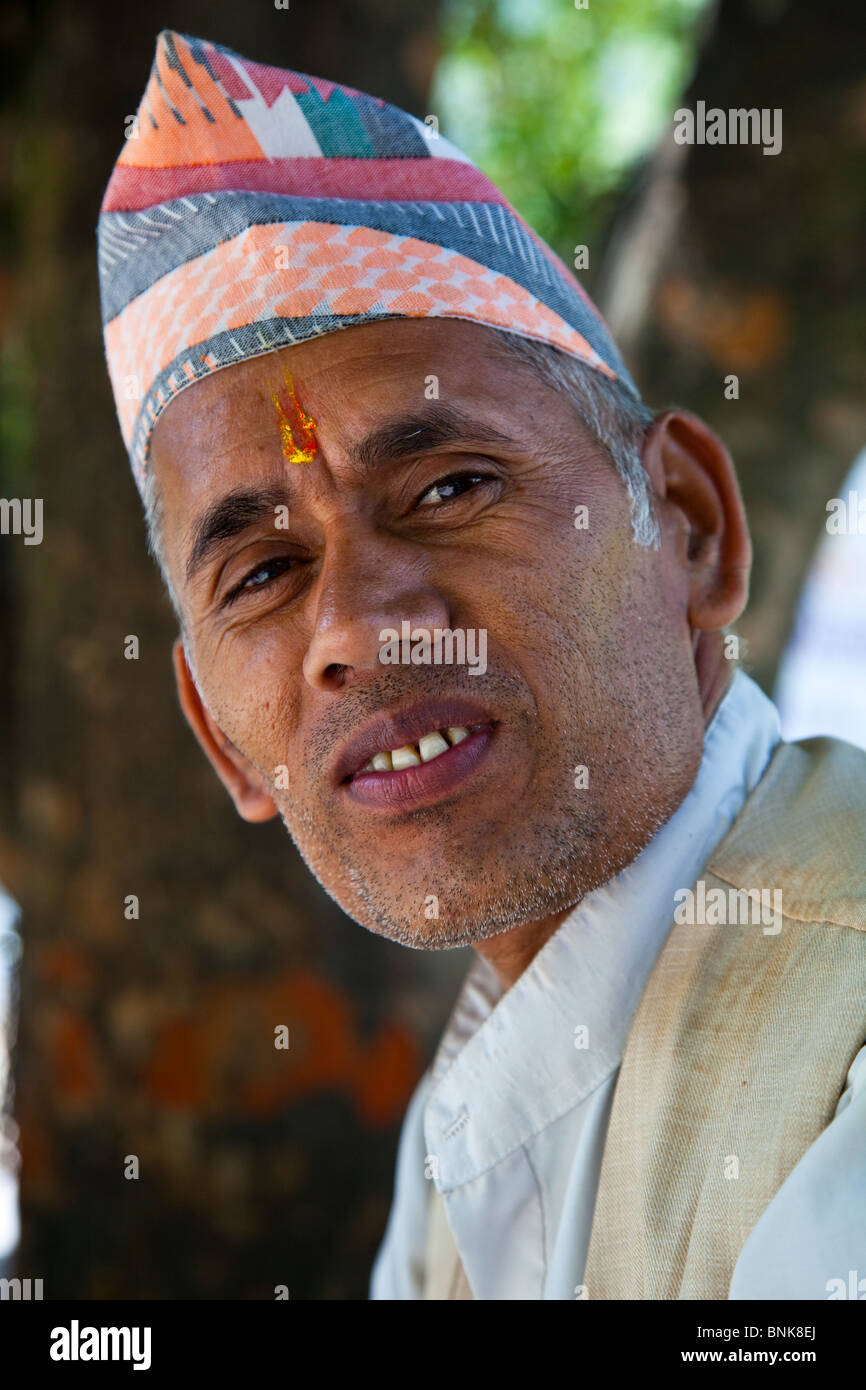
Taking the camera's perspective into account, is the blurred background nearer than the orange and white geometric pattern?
No

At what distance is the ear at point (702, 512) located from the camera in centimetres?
187

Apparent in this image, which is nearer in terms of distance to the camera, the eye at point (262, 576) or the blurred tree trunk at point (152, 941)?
the eye at point (262, 576)

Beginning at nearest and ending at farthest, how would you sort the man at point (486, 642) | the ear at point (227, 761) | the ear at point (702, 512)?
the man at point (486, 642) → the ear at point (702, 512) → the ear at point (227, 761)

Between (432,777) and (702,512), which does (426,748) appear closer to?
(432,777)

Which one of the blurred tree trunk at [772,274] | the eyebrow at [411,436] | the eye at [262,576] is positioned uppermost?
the blurred tree trunk at [772,274]

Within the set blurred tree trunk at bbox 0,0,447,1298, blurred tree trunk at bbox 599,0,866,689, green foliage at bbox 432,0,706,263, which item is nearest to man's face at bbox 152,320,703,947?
blurred tree trunk at bbox 0,0,447,1298

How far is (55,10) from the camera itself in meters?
3.27

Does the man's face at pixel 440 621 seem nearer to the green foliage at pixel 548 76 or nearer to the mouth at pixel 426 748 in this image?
the mouth at pixel 426 748

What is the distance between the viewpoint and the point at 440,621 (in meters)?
1.56

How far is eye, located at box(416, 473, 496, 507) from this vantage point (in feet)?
5.52

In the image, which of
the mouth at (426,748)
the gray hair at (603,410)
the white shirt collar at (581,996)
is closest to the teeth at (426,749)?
the mouth at (426,748)

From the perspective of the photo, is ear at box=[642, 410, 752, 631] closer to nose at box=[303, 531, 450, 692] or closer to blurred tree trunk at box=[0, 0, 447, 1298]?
nose at box=[303, 531, 450, 692]

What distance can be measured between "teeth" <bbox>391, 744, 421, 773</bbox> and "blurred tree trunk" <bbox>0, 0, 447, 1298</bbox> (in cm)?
151
